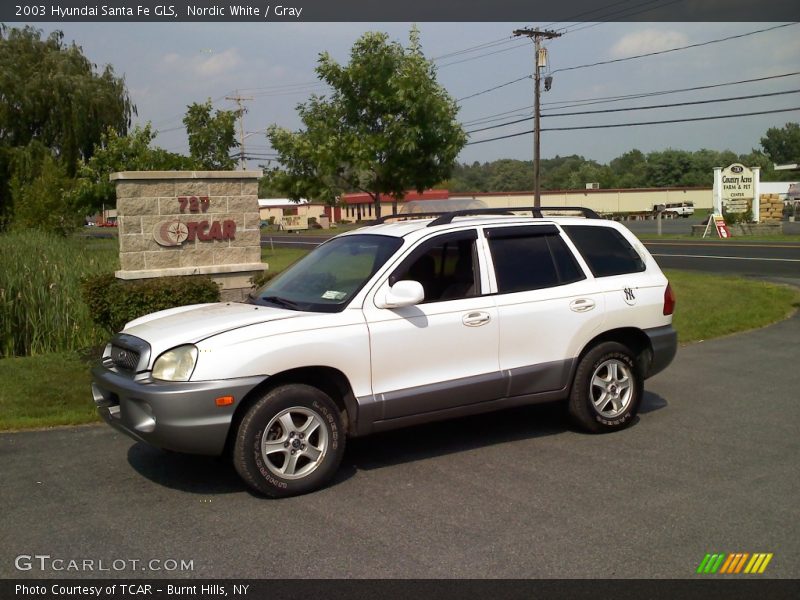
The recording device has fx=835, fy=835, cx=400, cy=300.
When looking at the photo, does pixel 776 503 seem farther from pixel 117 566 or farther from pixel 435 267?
pixel 117 566

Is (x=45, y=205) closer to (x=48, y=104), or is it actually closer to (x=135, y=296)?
(x=48, y=104)

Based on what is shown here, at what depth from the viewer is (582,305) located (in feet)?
22.2

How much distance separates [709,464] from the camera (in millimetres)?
5949

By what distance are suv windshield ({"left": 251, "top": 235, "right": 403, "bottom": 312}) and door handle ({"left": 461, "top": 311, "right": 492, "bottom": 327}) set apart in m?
0.74

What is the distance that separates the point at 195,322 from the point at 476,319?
204cm

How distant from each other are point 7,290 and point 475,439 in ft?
23.8

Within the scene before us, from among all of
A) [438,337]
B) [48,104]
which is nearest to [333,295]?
[438,337]

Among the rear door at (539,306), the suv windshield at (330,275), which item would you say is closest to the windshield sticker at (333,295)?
the suv windshield at (330,275)

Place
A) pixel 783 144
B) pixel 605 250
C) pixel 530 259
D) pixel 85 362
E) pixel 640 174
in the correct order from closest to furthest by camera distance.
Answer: pixel 530 259 < pixel 605 250 < pixel 85 362 < pixel 640 174 < pixel 783 144

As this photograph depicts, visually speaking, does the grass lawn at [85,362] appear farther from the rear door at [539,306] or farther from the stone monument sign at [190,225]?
the rear door at [539,306]

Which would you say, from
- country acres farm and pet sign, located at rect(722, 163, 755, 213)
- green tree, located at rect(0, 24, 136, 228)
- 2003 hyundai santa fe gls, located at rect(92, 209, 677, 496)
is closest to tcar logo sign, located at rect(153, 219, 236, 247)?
2003 hyundai santa fe gls, located at rect(92, 209, 677, 496)

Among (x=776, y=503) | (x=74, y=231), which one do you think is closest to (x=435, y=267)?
(x=776, y=503)

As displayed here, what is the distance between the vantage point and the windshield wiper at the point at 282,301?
6.11 meters
